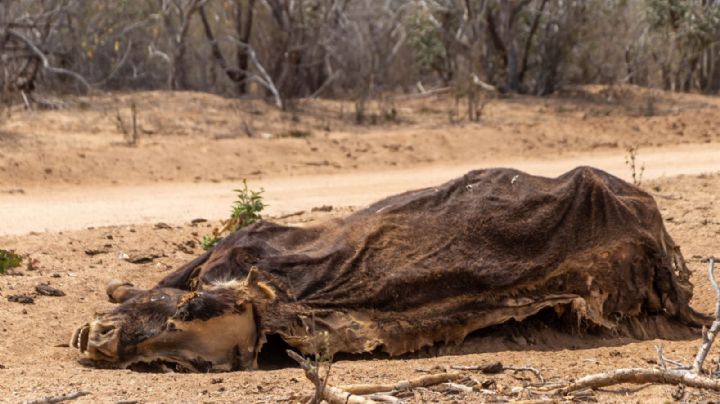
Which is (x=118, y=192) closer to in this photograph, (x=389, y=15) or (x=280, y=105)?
(x=280, y=105)

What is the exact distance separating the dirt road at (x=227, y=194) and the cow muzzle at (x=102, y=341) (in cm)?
445

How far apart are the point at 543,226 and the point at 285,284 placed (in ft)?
4.36

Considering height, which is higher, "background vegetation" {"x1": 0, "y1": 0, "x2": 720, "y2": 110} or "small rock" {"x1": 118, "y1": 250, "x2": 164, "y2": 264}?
"background vegetation" {"x1": 0, "y1": 0, "x2": 720, "y2": 110}

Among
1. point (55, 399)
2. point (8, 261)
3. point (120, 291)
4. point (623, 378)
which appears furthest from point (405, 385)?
point (8, 261)

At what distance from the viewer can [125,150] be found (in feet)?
44.9

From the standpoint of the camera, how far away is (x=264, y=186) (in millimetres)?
12633

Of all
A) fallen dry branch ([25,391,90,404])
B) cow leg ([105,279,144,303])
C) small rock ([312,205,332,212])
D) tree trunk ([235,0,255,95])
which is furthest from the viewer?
tree trunk ([235,0,255,95])

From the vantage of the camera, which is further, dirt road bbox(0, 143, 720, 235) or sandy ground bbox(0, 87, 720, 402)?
dirt road bbox(0, 143, 720, 235)

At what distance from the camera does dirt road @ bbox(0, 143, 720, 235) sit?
10180 mm

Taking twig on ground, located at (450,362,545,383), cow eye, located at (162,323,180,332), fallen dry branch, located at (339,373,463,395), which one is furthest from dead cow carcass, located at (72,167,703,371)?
fallen dry branch, located at (339,373,463,395)


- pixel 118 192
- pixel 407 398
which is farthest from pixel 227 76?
pixel 407 398

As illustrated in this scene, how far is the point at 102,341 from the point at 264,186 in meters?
7.78

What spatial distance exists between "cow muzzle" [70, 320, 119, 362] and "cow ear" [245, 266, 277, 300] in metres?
0.63

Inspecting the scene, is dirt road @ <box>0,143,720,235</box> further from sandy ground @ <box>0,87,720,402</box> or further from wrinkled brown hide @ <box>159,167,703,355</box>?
wrinkled brown hide @ <box>159,167,703,355</box>
